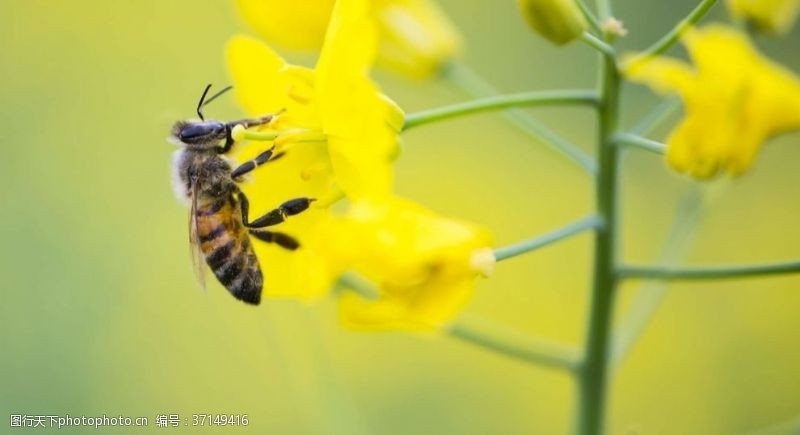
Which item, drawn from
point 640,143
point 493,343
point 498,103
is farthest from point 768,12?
point 493,343

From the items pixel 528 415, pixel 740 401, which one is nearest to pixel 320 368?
pixel 528 415

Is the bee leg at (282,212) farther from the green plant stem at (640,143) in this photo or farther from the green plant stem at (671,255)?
the green plant stem at (671,255)

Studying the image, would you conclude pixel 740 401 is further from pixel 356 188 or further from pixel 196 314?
pixel 356 188

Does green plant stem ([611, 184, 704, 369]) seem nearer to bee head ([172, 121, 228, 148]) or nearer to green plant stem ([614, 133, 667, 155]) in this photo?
green plant stem ([614, 133, 667, 155])

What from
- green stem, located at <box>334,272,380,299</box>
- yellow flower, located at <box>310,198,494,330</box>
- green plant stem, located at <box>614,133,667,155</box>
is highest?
green plant stem, located at <box>614,133,667,155</box>

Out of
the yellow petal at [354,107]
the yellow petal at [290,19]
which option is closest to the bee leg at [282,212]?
the yellow petal at [354,107]

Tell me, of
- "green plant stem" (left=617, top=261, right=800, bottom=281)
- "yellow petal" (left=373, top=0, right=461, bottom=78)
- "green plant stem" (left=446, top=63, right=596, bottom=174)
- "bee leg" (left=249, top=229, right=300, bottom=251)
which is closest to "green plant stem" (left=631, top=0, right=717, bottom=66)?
"green plant stem" (left=446, top=63, right=596, bottom=174)
